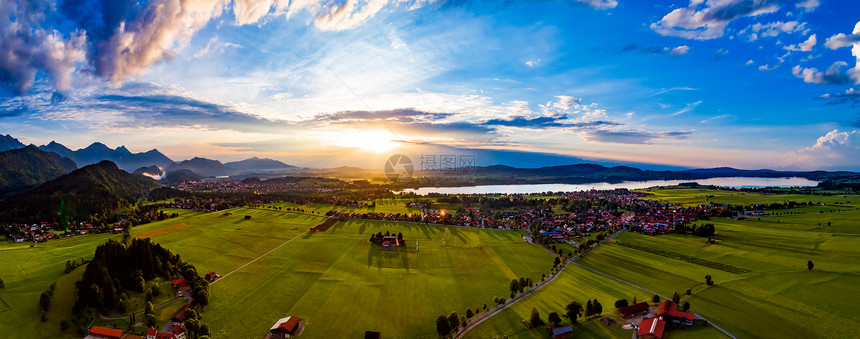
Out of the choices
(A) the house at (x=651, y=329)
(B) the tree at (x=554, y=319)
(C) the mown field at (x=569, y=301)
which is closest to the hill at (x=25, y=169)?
(C) the mown field at (x=569, y=301)

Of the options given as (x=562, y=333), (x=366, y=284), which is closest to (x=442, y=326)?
(x=562, y=333)

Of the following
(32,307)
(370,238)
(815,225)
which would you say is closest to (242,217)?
(370,238)

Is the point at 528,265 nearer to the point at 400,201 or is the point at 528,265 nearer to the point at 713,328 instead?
the point at 713,328

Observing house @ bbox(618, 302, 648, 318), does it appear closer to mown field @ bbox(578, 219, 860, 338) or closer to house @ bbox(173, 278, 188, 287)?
mown field @ bbox(578, 219, 860, 338)

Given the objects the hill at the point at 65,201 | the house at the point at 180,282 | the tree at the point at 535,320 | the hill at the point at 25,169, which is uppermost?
the hill at the point at 25,169

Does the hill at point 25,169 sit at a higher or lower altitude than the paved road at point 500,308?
higher

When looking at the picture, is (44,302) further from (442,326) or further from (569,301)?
(569,301)

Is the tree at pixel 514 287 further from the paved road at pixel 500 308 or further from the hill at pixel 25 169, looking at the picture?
the hill at pixel 25 169
